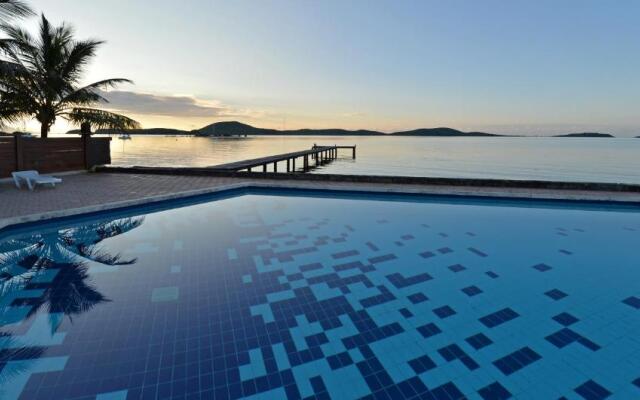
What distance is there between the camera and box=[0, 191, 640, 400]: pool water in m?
2.86

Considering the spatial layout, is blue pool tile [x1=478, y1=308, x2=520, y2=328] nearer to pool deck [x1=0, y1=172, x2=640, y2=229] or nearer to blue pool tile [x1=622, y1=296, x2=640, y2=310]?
blue pool tile [x1=622, y1=296, x2=640, y2=310]

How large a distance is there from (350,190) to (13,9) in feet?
36.1

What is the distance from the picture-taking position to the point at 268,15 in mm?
16344

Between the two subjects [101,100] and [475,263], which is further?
[101,100]

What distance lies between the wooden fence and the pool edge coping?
6.07 meters

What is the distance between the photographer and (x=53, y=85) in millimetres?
12844

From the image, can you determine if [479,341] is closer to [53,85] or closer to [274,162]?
[53,85]

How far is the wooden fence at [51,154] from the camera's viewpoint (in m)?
11.2

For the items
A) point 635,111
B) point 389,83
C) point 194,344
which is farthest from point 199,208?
point 635,111

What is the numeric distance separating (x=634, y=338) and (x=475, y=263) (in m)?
2.36

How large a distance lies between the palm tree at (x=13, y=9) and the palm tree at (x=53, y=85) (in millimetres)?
1443

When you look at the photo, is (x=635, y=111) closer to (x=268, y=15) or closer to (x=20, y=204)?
(x=268, y=15)

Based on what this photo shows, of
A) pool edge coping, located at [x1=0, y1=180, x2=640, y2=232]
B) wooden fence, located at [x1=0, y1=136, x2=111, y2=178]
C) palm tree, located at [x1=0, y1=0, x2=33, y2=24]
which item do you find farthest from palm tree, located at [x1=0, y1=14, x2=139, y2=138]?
pool edge coping, located at [x1=0, y1=180, x2=640, y2=232]

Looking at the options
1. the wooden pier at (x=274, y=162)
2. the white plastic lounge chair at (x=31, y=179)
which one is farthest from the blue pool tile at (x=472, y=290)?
the wooden pier at (x=274, y=162)
